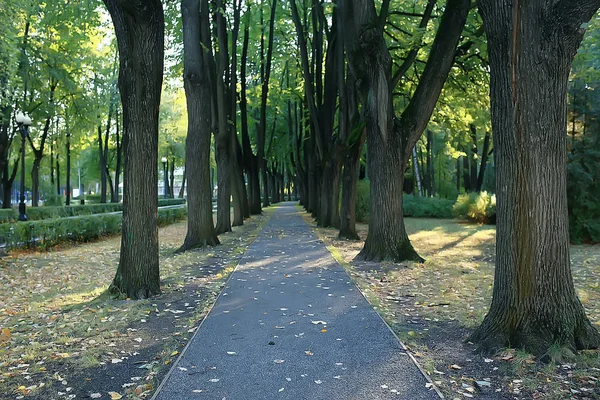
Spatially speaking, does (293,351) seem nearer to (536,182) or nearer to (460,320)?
(460,320)

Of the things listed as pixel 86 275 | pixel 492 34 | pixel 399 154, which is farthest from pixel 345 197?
pixel 492 34

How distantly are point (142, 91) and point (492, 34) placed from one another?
5154mm

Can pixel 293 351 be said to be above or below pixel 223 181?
below

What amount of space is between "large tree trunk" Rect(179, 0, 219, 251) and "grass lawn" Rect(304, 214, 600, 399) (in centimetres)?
382

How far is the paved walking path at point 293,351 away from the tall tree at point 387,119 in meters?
3.32

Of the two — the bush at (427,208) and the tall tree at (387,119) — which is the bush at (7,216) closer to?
the tall tree at (387,119)

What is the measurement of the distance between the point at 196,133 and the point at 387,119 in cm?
531

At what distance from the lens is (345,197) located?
1727 cm

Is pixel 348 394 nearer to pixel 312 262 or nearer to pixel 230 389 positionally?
pixel 230 389

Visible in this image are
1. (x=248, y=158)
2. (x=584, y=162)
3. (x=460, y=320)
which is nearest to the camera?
(x=460, y=320)

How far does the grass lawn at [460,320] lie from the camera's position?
166 inches

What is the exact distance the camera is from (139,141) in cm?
798

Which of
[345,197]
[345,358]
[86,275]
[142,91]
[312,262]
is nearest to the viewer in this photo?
[345,358]

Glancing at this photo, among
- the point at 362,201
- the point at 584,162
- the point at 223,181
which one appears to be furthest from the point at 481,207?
the point at 223,181
